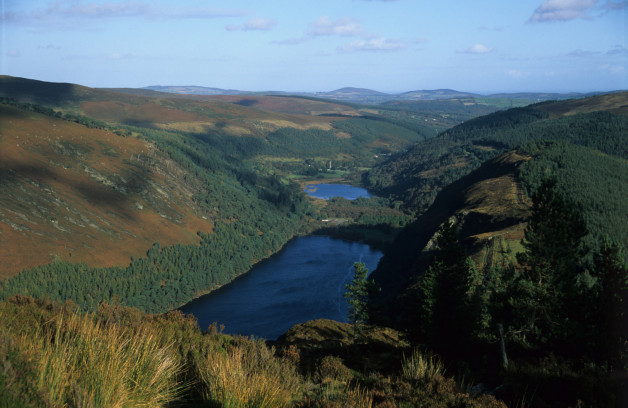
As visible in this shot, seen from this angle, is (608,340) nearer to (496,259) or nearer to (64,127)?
(496,259)

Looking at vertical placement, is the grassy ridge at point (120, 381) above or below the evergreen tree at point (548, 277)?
above

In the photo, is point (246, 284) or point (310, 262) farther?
point (310, 262)

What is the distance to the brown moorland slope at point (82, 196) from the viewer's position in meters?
76.8

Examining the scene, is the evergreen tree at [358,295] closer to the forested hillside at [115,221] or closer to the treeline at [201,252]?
the treeline at [201,252]

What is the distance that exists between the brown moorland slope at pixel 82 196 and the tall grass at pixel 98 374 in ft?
236

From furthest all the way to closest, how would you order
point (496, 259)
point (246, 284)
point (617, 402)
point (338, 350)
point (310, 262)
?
point (310, 262) → point (246, 284) → point (496, 259) → point (338, 350) → point (617, 402)

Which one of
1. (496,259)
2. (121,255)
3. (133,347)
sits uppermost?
(133,347)

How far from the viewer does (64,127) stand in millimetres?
116938

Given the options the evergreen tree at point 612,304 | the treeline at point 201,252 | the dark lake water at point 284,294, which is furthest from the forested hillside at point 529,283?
the treeline at point 201,252

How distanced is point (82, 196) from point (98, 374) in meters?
98.4

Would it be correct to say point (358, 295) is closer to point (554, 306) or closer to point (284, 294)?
point (554, 306)

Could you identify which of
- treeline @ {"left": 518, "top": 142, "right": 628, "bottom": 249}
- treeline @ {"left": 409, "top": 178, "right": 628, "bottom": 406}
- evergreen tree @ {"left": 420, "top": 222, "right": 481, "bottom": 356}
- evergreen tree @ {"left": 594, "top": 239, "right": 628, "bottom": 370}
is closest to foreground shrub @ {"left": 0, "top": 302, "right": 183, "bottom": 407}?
treeline @ {"left": 409, "top": 178, "right": 628, "bottom": 406}

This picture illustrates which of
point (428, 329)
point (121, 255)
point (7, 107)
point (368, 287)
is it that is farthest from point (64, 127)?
point (428, 329)

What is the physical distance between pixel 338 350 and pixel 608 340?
54.9ft
